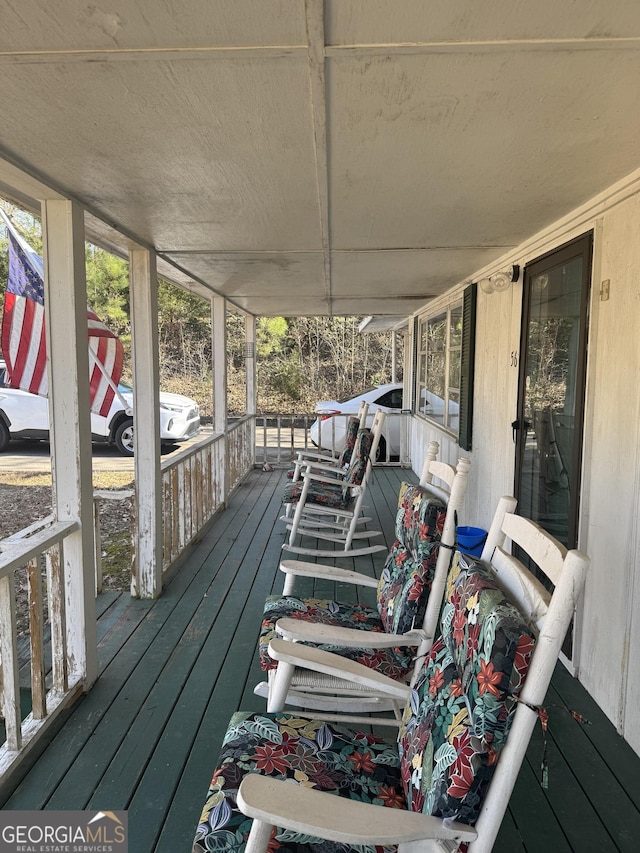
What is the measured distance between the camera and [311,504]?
430 centimetres

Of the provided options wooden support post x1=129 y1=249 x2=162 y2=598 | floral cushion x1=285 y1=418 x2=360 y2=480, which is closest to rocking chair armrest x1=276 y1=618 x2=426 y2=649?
wooden support post x1=129 y1=249 x2=162 y2=598

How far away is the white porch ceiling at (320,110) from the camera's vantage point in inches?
45.3

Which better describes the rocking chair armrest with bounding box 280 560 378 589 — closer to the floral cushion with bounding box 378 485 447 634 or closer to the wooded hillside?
the floral cushion with bounding box 378 485 447 634

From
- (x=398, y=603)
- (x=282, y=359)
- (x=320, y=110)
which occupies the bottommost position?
(x=398, y=603)

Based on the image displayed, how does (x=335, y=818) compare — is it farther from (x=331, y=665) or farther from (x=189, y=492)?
(x=189, y=492)

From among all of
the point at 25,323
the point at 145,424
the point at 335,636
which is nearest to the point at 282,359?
the point at 145,424

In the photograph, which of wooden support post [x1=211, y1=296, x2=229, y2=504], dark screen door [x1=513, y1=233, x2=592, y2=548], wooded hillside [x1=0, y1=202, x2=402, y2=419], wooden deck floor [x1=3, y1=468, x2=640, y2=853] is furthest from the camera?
wooded hillside [x1=0, y1=202, x2=402, y2=419]

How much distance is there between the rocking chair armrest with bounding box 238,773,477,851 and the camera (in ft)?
3.06

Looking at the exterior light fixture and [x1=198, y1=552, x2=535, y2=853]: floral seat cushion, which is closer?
[x1=198, y1=552, x2=535, y2=853]: floral seat cushion

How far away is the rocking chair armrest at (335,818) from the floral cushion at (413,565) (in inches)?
32.0

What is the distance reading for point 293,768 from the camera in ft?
4.36
